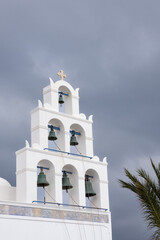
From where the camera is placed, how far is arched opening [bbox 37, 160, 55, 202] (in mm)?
17453

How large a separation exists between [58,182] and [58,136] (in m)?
2.14

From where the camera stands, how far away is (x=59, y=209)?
17.2m

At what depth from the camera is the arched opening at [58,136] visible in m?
18.6

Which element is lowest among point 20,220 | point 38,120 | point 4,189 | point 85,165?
point 20,220

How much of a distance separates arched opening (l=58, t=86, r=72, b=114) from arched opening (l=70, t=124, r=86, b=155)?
0.72 metres

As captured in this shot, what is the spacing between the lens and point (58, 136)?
19.0m

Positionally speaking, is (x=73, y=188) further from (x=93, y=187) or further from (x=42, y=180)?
(x=42, y=180)

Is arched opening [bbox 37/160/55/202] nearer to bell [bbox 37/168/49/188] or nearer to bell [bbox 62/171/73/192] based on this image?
bell [bbox 37/168/49/188]

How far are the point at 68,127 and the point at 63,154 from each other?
1252mm

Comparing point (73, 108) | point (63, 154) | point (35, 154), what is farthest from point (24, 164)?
point (73, 108)

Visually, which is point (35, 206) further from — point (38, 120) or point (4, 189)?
point (38, 120)

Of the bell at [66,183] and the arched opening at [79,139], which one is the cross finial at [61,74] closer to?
the arched opening at [79,139]

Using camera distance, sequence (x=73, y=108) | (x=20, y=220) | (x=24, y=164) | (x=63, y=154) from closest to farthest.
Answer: (x=20, y=220) < (x=24, y=164) < (x=63, y=154) < (x=73, y=108)

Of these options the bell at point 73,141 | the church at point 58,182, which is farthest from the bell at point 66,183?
the bell at point 73,141
